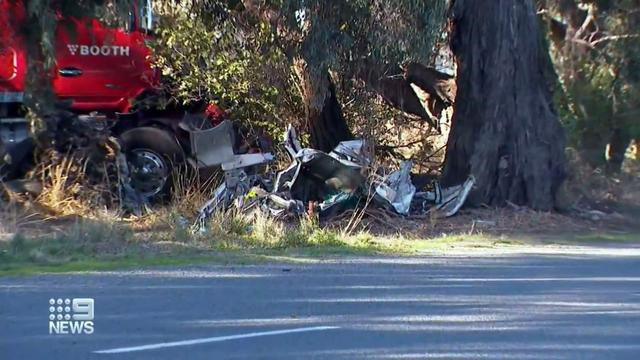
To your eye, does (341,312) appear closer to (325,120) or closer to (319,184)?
(319,184)

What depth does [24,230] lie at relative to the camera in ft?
52.9

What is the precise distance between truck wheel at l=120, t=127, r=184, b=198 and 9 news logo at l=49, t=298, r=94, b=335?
25.5 feet

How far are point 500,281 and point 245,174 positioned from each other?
21.1ft

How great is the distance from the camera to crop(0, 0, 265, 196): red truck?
59.8 feet

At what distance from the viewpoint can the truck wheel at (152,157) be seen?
18.4 meters

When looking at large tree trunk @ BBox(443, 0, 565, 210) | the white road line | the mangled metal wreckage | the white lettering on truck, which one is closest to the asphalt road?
the white road line

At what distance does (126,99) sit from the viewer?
18922mm

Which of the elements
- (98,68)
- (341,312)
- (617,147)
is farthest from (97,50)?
(617,147)

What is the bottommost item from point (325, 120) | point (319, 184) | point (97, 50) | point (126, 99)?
point (319, 184)

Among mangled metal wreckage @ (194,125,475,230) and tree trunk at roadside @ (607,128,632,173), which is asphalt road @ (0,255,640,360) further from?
tree trunk at roadside @ (607,128,632,173)

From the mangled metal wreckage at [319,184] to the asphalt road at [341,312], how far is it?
3.71 meters

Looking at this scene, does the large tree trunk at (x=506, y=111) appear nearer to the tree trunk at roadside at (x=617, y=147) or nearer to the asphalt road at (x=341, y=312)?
the asphalt road at (x=341, y=312)

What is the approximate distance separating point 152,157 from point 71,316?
8.64m

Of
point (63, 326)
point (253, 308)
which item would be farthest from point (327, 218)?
point (63, 326)
